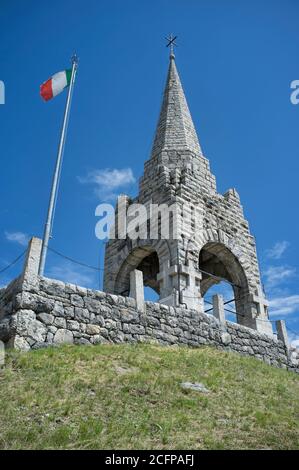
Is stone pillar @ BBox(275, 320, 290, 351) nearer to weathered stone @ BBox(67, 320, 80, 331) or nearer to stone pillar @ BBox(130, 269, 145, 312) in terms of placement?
stone pillar @ BBox(130, 269, 145, 312)

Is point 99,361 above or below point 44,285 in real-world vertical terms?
below

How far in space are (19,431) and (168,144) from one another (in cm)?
1611

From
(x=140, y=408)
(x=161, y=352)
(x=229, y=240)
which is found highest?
(x=229, y=240)

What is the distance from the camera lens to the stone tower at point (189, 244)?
14055 millimetres

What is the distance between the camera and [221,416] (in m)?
6.74

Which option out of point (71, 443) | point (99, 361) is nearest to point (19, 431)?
point (71, 443)

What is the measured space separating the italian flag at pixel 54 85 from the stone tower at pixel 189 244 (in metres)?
4.98

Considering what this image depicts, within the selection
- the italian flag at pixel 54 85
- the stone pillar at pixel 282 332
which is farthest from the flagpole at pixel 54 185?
the stone pillar at pixel 282 332

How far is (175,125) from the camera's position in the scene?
68.3 ft

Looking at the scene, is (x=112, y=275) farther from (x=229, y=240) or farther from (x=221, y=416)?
(x=221, y=416)

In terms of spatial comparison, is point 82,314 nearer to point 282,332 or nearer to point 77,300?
point 77,300

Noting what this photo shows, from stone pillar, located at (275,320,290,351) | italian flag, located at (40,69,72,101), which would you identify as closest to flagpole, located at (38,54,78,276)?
italian flag, located at (40,69,72,101)

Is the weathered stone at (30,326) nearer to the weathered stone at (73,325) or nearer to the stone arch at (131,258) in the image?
the weathered stone at (73,325)
